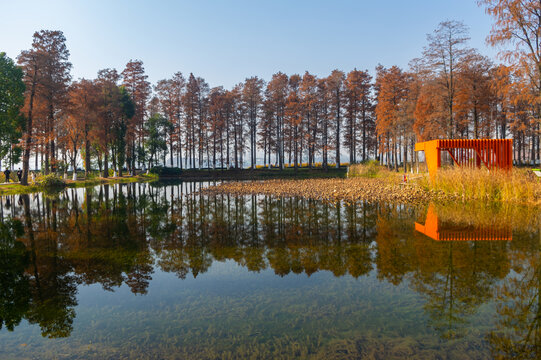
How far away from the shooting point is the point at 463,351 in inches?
127

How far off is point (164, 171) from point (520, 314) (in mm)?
45033

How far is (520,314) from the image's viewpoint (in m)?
3.95

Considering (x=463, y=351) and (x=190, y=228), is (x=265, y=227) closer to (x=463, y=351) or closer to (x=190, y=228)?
(x=190, y=228)

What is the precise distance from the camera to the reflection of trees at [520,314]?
3.23 m

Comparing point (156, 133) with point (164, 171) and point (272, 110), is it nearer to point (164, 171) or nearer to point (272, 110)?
point (164, 171)

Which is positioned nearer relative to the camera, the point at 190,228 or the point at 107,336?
the point at 107,336

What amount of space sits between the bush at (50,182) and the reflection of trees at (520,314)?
31615mm

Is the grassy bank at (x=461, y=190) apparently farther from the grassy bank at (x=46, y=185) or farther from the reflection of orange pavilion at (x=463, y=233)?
the grassy bank at (x=46, y=185)

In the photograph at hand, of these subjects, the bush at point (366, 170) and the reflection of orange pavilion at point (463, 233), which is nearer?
the reflection of orange pavilion at point (463, 233)

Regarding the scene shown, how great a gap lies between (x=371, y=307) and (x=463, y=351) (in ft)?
4.01

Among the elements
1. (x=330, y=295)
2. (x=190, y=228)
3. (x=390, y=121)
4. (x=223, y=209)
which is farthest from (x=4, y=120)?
(x=390, y=121)

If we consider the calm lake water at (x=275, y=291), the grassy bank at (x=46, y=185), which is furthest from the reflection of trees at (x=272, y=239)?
the grassy bank at (x=46, y=185)

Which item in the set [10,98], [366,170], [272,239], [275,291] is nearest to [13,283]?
[275,291]

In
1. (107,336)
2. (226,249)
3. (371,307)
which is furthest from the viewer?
(226,249)
